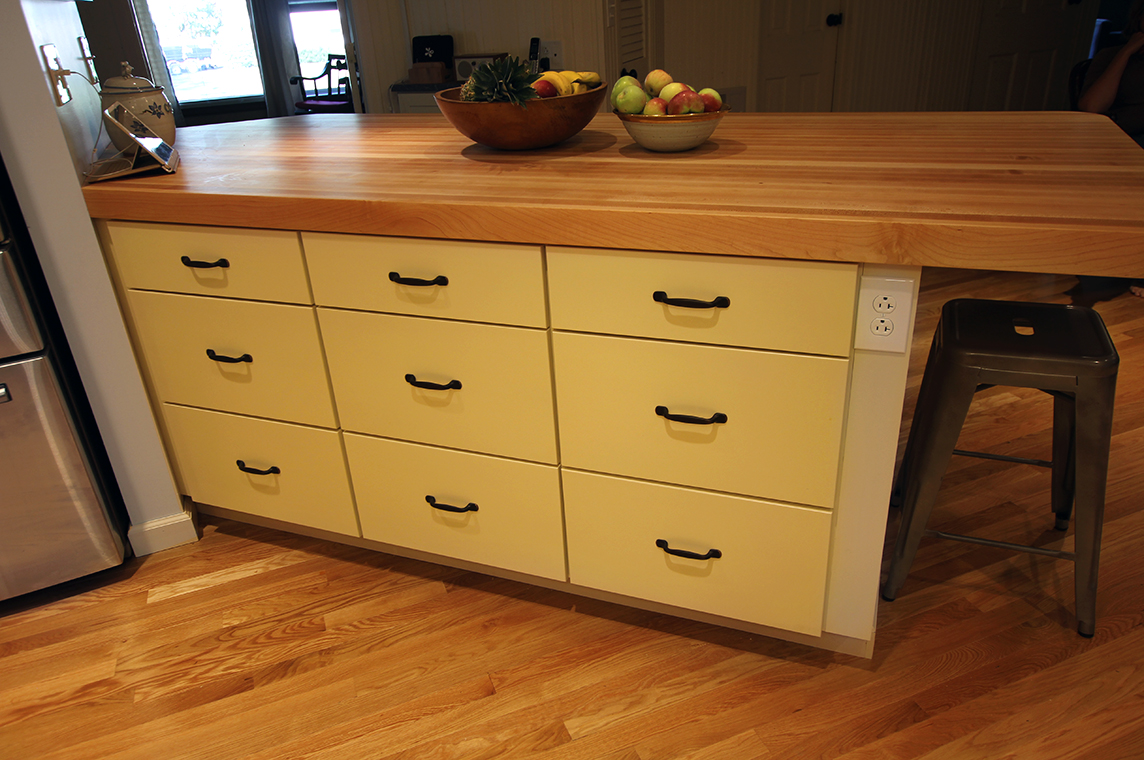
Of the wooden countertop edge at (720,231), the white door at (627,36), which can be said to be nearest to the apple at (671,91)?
the wooden countertop edge at (720,231)

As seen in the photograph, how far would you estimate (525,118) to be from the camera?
1.57 m

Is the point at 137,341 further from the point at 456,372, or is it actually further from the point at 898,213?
the point at 898,213

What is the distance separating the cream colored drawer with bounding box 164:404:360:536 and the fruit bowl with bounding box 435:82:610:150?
75 centimetres

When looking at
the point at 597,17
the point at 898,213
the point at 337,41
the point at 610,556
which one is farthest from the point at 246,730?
the point at 337,41

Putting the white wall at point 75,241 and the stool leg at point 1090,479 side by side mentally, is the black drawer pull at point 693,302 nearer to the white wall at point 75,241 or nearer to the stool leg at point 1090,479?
the stool leg at point 1090,479

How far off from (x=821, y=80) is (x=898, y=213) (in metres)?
3.73

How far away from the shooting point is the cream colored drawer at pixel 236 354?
5.20 ft

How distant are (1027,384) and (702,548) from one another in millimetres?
661

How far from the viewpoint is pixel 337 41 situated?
23.0ft

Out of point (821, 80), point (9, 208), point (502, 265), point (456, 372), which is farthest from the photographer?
point (821, 80)

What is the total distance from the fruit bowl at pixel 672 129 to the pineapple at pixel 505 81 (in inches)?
8.2

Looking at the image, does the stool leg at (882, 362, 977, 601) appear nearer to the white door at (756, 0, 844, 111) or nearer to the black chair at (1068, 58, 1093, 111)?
the black chair at (1068, 58, 1093, 111)

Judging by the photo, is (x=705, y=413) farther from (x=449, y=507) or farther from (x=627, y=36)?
(x=627, y=36)

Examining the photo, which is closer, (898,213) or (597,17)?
(898,213)
